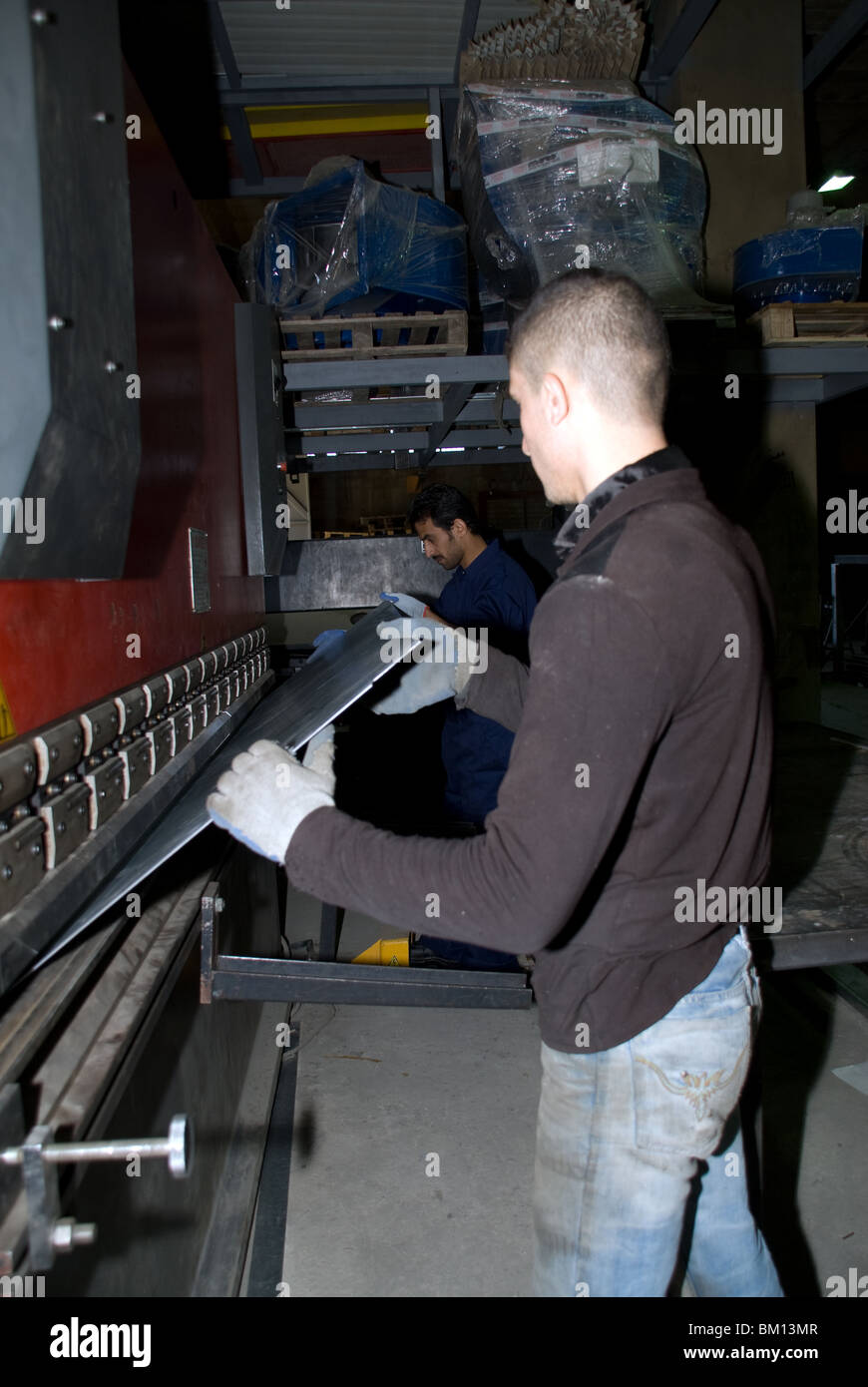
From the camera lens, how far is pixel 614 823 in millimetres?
984

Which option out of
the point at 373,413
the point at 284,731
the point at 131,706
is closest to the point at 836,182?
the point at 373,413

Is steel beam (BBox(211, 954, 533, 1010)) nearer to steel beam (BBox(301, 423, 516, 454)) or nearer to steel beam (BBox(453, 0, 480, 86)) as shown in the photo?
steel beam (BBox(301, 423, 516, 454))

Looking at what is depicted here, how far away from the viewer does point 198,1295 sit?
1.87 metres

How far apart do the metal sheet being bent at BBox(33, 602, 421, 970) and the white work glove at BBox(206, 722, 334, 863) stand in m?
→ 0.08

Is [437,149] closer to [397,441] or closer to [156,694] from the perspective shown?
[397,441]

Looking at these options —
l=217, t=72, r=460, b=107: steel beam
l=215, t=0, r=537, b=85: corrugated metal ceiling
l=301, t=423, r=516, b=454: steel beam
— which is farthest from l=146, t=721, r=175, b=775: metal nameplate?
l=217, t=72, r=460, b=107: steel beam

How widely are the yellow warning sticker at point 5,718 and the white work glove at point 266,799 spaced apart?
285 mm

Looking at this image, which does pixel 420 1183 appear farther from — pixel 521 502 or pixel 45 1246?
pixel 521 502

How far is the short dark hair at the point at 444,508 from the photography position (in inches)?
147

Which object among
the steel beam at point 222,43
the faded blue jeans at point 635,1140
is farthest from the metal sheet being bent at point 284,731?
the steel beam at point 222,43

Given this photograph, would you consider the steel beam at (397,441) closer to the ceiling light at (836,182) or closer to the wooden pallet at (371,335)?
the wooden pallet at (371,335)

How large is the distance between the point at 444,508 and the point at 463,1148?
249cm

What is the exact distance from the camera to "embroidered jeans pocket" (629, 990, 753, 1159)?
1205 mm

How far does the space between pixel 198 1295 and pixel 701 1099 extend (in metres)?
1.34
